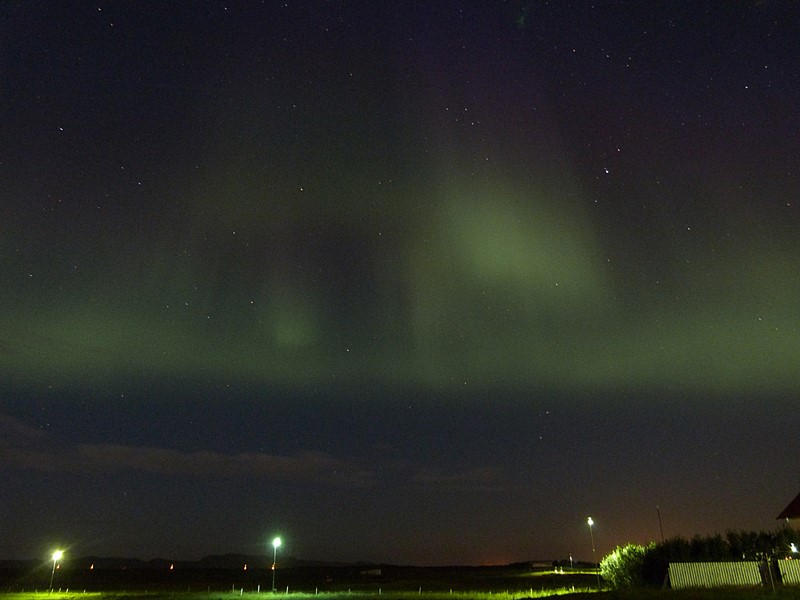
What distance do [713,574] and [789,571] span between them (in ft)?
11.5

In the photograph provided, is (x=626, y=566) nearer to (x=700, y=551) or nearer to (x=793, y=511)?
→ (x=700, y=551)

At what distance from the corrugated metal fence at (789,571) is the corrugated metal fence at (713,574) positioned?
3.71 ft

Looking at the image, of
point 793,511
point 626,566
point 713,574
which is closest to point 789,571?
point 713,574

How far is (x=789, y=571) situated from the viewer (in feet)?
103

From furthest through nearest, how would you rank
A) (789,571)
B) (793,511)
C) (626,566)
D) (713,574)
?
1. (793,511)
2. (626,566)
3. (713,574)
4. (789,571)

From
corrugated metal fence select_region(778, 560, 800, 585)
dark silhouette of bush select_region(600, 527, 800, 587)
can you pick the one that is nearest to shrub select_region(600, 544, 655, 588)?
dark silhouette of bush select_region(600, 527, 800, 587)

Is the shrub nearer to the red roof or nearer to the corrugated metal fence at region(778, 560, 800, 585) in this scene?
the corrugated metal fence at region(778, 560, 800, 585)

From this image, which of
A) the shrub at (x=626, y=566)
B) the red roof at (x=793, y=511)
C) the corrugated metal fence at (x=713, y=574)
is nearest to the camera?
the corrugated metal fence at (x=713, y=574)

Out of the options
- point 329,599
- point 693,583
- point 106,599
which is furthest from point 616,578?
point 106,599

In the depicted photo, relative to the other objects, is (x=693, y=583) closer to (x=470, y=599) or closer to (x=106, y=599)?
(x=470, y=599)

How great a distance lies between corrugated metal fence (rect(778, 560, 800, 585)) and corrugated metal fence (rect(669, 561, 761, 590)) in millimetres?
1132

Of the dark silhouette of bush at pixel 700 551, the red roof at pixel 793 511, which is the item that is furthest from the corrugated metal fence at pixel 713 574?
the red roof at pixel 793 511

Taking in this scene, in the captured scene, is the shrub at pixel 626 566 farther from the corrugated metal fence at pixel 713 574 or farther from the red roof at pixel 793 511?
the red roof at pixel 793 511

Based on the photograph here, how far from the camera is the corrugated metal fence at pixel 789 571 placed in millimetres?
31234
